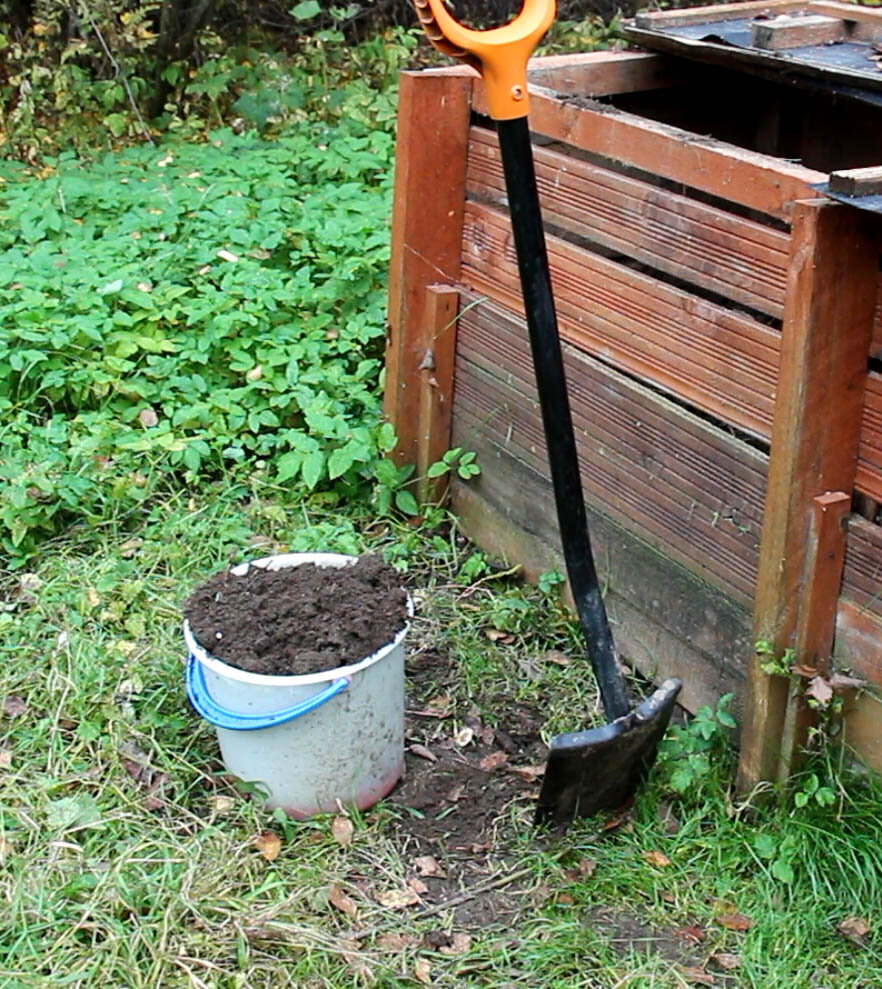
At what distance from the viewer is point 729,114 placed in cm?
371

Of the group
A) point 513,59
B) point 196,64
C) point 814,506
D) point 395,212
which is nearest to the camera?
point 513,59

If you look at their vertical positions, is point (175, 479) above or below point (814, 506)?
below

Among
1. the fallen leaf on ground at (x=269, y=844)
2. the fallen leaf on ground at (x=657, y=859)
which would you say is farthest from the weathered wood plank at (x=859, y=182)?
the fallen leaf on ground at (x=269, y=844)

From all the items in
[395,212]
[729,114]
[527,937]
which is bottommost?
[527,937]

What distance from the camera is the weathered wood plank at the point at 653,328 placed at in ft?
8.91

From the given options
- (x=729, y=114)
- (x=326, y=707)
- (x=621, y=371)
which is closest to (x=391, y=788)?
(x=326, y=707)

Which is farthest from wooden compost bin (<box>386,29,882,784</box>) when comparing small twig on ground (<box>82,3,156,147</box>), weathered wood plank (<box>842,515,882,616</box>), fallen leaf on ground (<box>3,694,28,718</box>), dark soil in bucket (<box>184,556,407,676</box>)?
small twig on ground (<box>82,3,156,147</box>)

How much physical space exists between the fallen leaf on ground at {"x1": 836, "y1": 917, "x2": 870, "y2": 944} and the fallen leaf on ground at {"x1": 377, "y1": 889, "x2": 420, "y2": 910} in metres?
0.81

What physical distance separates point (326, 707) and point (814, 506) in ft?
3.39

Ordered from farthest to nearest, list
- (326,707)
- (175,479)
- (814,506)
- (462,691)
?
(175,479) < (462,691) < (326,707) < (814,506)

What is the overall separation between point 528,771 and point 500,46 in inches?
61.6

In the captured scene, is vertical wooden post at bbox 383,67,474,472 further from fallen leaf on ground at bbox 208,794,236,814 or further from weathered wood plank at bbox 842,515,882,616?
weathered wood plank at bbox 842,515,882,616

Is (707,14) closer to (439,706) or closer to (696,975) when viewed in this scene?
(439,706)

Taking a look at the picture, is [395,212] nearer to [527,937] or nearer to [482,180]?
[482,180]
